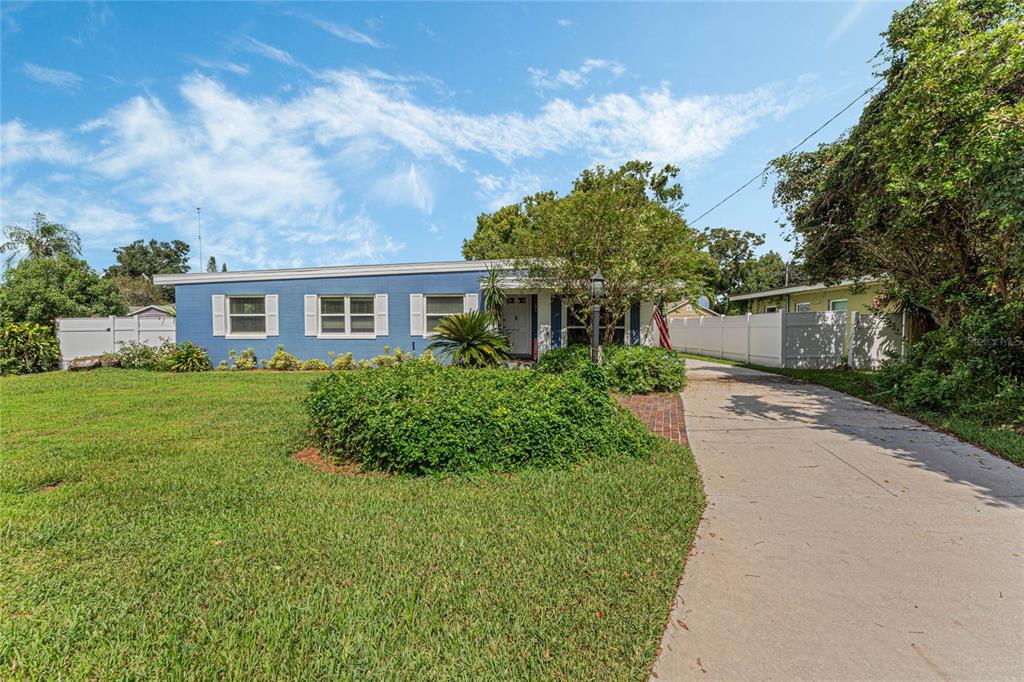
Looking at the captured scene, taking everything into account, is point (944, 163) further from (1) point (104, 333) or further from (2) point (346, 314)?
(1) point (104, 333)

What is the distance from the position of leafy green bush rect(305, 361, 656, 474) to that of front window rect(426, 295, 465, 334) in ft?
23.7

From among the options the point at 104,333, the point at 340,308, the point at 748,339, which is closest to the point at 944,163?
the point at 748,339

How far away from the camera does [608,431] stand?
4.61 m

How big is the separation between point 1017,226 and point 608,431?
5324 mm

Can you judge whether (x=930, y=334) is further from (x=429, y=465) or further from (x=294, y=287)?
(x=294, y=287)

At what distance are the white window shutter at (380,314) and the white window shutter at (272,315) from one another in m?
3.11

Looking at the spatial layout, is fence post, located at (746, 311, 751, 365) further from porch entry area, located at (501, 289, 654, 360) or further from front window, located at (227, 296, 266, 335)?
front window, located at (227, 296, 266, 335)

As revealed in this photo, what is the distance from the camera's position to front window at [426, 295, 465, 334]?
12117 millimetres

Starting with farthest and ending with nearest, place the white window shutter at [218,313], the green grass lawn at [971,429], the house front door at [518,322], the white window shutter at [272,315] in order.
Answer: the house front door at [518,322], the white window shutter at [218,313], the white window shutter at [272,315], the green grass lawn at [971,429]

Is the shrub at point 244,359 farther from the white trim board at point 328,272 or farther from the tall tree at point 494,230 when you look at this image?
the tall tree at point 494,230

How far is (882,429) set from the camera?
217 inches

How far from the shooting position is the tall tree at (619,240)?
7.84 meters

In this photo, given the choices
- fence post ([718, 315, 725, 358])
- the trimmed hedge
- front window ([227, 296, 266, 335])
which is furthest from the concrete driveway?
front window ([227, 296, 266, 335])

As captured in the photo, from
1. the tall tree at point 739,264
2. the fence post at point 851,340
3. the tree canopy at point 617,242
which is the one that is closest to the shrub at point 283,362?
the tree canopy at point 617,242
